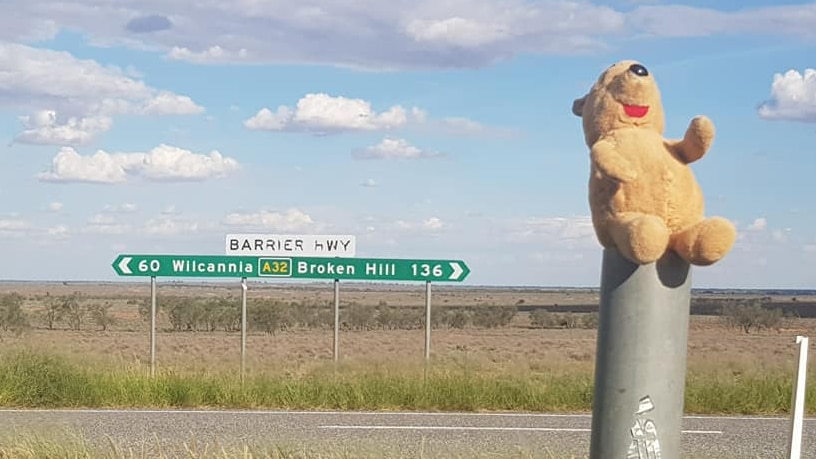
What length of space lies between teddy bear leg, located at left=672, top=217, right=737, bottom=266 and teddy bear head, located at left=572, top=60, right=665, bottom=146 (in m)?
0.53

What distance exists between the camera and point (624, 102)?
15.5 ft

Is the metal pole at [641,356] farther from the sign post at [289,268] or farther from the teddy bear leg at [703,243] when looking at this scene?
the sign post at [289,268]

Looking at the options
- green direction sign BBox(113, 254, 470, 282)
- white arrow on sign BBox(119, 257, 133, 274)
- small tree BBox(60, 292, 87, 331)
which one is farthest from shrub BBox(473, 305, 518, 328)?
white arrow on sign BBox(119, 257, 133, 274)

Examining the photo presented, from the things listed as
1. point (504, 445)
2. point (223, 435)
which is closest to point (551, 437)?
point (504, 445)

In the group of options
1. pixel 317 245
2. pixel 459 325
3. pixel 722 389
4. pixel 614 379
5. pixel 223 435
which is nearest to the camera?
pixel 614 379

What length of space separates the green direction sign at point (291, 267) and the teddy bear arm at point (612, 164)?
11.0 metres

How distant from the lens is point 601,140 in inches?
184

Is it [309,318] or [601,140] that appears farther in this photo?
[309,318]

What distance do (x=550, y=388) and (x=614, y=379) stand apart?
393 inches

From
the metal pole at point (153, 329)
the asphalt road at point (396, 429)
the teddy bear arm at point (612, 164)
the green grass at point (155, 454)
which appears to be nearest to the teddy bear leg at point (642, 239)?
the teddy bear arm at point (612, 164)

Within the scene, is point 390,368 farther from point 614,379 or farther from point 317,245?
point 614,379

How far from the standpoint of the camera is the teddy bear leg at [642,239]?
429cm

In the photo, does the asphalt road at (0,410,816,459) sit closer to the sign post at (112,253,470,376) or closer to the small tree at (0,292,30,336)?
the sign post at (112,253,470,376)

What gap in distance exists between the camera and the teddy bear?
4437 millimetres
